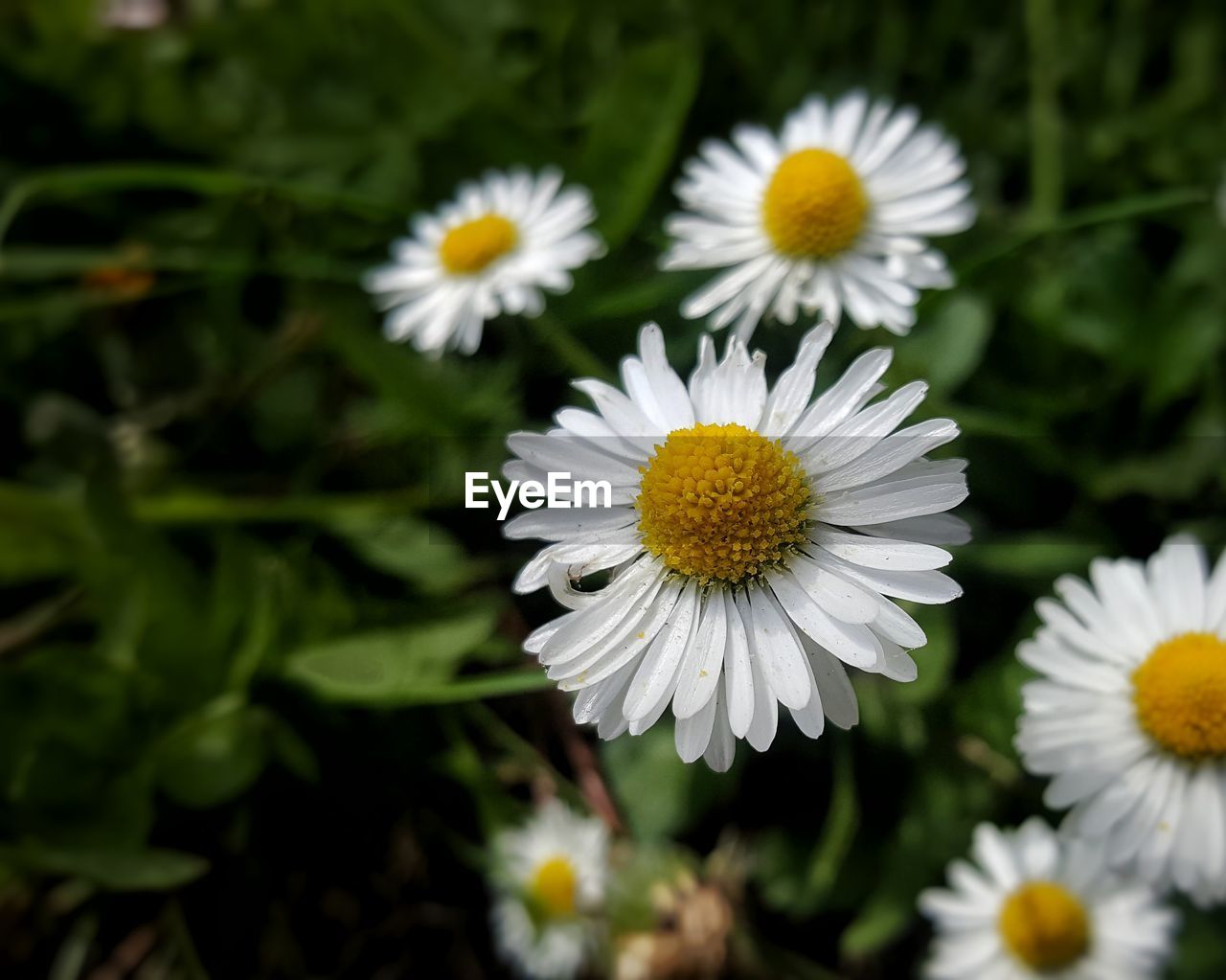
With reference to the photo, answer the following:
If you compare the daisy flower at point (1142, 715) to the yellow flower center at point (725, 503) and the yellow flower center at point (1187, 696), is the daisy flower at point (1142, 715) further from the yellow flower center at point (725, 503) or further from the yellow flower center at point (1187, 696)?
the yellow flower center at point (725, 503)

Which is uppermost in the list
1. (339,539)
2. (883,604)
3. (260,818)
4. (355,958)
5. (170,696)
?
(883,604)

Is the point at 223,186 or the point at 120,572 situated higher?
the point at 223,186

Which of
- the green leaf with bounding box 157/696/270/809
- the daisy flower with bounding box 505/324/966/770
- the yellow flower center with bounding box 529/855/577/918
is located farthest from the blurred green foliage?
the daisy flower with bounding box 505/324/966/770

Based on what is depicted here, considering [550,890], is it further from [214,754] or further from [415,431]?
[415,431]

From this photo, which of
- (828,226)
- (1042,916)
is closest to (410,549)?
(828,226)

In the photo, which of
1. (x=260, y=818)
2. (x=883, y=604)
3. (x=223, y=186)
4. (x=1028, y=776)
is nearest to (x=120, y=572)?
(x=260, y=818)

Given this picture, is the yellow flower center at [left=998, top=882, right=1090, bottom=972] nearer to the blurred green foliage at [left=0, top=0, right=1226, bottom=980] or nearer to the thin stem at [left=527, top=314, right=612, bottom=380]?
the blurred green foliage at [left=0, top=0, right=1226, bottom=980]

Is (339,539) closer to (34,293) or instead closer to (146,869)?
(146,869)
